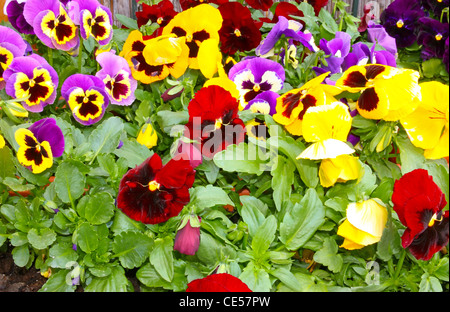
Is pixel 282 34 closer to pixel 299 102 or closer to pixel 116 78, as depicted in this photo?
pixel 299 102

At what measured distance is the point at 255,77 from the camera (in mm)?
1224

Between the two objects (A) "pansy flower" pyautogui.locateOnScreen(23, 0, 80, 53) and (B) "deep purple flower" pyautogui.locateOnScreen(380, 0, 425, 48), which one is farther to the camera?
(B) "deep purple flower" pyautogui.locateOnScreen(380, 0, 425, 48)

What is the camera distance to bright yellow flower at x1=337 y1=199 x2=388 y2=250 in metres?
0.88

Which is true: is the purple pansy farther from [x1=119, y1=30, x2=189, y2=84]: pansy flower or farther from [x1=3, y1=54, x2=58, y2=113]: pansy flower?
[x1=3, y1=54, x2=58, y2=113]: pansy flower

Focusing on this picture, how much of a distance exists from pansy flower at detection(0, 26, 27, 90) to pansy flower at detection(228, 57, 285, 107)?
0.52 m

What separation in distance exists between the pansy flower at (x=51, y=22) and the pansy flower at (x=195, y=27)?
0.25 m

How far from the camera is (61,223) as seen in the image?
99 cm

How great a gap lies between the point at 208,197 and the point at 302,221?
190 millimetres

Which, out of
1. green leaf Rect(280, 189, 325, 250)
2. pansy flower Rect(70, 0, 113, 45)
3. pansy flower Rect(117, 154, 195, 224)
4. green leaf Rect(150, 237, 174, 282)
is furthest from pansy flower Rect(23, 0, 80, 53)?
green leaf Rect(280, 189, 325, 250)

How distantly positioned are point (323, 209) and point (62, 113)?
753mm

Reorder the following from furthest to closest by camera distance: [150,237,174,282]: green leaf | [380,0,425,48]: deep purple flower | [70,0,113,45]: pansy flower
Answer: [380,0,425,48]: deep purple flower → [70,0,113,45]: pansy flower → [150,237,174,282]: green leaf

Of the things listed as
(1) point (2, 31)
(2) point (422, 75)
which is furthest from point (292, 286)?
(2) point (422, 75)
